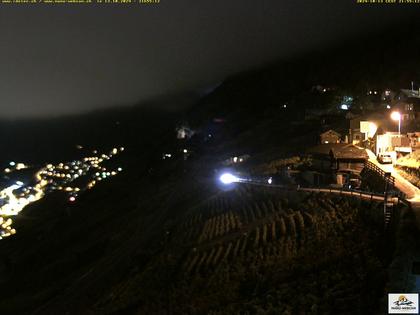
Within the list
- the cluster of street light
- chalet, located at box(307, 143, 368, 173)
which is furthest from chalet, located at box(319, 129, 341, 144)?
the cluster of street light

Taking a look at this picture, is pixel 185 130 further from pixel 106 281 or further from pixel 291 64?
pixel 106 281

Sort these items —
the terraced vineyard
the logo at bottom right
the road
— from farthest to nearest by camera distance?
the road < the terraced vineyard < the logo at bottom right

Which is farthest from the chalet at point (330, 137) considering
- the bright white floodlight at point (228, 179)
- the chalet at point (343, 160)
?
the bright white floodlight at point (228, 179)

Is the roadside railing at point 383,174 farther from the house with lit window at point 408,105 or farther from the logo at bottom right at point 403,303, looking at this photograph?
the house with lit window at point 408,105

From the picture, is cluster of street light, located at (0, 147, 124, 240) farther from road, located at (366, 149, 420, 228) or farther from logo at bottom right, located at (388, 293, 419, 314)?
logo at bottom right, located at (388, 293, 419, 314)

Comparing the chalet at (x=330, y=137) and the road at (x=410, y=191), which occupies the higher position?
the chalet at (x=330, y=137)

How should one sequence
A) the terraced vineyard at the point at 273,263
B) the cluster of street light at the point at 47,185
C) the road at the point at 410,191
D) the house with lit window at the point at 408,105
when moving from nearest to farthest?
the terraced vineyard at the point at 273,263
the road at the point at 410,191
the house with lit window at the point at 408,105
the cluster of street light at the point at 47,185

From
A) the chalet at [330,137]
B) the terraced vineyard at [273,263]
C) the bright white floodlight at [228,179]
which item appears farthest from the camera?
the chalet at [330,137]
